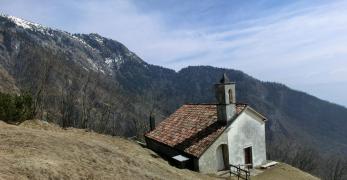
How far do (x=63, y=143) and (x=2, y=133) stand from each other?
3120mm

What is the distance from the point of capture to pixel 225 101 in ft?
122

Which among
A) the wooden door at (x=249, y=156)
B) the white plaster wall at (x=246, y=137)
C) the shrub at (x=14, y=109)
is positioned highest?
the shrub at (x=14, y=109)

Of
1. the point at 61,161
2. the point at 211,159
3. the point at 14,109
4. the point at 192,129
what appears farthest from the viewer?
the point at 192,129

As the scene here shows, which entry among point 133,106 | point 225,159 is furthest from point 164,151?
point 133,106

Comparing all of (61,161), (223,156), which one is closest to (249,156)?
(223,156)

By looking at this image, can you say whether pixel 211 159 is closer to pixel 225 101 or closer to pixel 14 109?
pixel 225 101

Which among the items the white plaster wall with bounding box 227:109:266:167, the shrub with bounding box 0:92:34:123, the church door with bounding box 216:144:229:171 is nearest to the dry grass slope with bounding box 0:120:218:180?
the shrub with bounding box 0:92:34:123

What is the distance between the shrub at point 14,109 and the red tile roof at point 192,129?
535 inches

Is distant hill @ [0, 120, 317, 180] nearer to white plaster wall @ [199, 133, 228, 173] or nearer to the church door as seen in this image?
white plaster wall @ [199, 133, 228, 173]

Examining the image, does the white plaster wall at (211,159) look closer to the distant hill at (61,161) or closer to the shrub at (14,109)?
the distant hill at (61,161)

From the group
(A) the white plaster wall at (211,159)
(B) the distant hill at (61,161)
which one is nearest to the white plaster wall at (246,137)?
(A) the white plaster wall at (211,159)

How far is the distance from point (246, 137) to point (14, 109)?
67.2 ft

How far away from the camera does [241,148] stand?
37.7 m

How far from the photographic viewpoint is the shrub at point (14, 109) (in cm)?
3012
